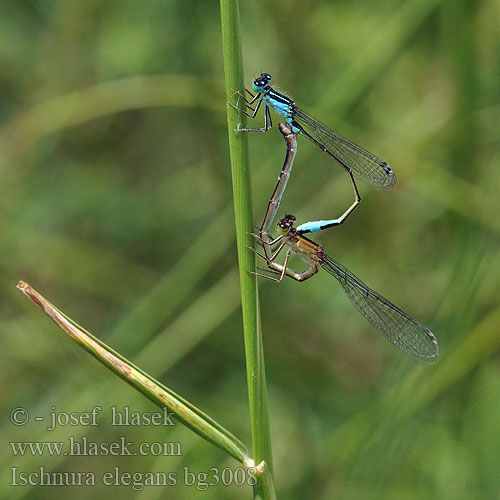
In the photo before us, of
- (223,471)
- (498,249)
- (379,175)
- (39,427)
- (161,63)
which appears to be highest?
(161,63)

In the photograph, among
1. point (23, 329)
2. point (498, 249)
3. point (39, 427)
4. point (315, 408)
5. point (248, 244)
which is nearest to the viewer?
point (248, 244)

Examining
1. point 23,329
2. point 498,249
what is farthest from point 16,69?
point 498,249

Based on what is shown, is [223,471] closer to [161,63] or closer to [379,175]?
[379,175]

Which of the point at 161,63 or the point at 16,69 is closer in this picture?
the point at 161,63

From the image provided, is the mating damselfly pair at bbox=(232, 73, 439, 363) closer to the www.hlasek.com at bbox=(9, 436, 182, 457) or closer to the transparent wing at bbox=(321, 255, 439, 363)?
the transparent wing at bbox=(321, 255, 439, 363)

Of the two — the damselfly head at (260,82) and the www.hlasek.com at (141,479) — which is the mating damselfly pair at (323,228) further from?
the www.hlasek.com at (141,479)

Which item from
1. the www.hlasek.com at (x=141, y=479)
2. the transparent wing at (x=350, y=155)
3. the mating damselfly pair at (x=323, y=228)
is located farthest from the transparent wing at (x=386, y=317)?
the www.hlasek.com at (x=141, y=479)
